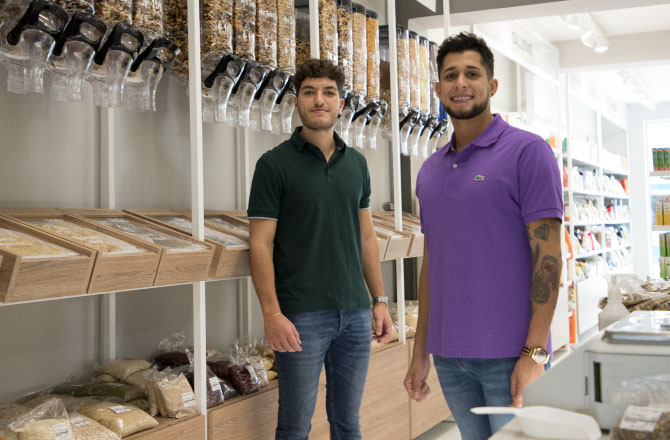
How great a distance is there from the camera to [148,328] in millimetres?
2996

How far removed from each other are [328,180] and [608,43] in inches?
246

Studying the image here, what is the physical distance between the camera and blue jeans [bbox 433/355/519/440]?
1.85 m

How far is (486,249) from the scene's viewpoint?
1.87 metres

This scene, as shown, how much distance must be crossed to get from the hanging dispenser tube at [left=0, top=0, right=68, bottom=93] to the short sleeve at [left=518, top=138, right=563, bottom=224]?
1372 millimetres

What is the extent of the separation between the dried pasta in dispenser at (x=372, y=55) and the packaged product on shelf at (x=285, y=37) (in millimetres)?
748

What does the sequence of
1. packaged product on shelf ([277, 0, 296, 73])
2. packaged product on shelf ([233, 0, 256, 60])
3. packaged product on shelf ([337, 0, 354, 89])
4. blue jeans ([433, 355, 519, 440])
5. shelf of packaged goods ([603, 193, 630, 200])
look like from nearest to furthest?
blue jeans ([433, 355, 519, 440]) < packaged product on shelf ([233, 0, 256, 60]) < packaged product on shelf ([277, 0, 296, 73]) < packaged product on shelf ([337, 0, 354, 89]) < shelf of packaged goods ([603, 193, 630, 200])

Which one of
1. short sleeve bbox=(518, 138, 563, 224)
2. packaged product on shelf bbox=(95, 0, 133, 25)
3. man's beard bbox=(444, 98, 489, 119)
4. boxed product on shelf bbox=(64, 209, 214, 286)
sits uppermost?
packaged product on shelf bbox=(95, 0, 133, 25)

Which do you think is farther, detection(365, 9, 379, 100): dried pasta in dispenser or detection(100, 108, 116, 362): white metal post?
detection(365, 9, 379, 100): dried pasta in dispenser

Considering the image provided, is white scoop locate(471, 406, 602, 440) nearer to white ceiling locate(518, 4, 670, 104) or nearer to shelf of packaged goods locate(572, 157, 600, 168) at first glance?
white ceiling locate(518, 4, 670, 104)

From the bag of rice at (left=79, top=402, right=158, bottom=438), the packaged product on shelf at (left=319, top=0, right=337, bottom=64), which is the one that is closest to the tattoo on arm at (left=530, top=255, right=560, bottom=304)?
the bag of rice at (left=79, top=402, right=158, bottom=438)

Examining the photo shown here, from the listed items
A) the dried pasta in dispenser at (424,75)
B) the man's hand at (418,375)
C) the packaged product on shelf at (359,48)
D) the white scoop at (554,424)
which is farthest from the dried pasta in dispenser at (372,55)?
the white scoop at (554,424)

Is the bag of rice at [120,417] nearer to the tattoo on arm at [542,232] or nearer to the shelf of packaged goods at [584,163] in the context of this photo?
the tattoo on arm at [542,232]

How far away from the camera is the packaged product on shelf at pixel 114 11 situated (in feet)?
7.36

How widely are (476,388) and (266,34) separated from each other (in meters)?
1.64
